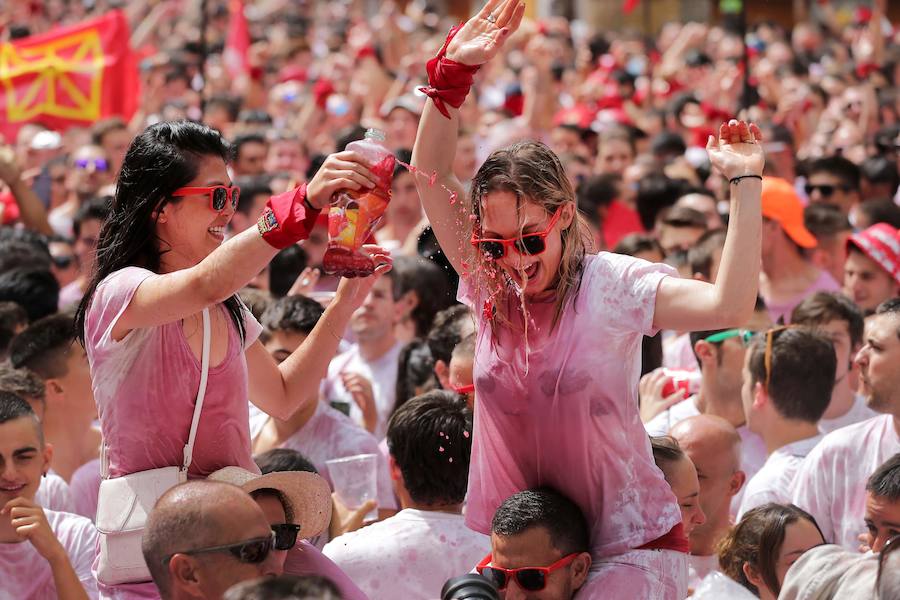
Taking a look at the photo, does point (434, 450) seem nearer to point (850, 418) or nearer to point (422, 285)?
point (850, 418)

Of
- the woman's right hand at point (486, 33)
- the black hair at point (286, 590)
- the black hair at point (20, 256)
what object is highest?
the woman's right hand at point (486, 33)

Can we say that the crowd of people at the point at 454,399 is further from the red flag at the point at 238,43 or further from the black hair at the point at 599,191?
the red flag at the point at 238,43

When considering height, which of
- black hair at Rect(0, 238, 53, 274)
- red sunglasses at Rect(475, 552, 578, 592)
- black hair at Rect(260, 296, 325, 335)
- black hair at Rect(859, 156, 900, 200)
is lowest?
black hair at Rect(859, 156, 900, 200)

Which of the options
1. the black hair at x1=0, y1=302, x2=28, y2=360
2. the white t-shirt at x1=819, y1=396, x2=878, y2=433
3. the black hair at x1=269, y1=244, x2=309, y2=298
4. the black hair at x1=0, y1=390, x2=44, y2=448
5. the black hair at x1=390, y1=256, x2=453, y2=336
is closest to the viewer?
the black hair at x1=0, y1=390, x2=44, y2=448

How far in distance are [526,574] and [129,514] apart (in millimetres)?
973

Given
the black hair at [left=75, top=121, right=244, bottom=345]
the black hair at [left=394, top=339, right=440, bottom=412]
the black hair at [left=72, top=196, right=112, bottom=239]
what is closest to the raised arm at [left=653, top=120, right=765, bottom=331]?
the black hair at [left=75, top=121, right=244, bottom=345]

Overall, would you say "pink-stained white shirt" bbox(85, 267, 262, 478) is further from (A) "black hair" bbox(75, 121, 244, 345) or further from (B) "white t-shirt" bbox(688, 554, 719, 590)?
(B) "white t-shirt" bbox(688, 554, 719, 590)

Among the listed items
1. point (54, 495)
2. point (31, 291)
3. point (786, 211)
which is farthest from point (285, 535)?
point (786, 211)

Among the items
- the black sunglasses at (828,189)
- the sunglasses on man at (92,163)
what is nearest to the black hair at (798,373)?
the black sunglasses at (828,189)

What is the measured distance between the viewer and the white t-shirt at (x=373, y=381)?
646 cm

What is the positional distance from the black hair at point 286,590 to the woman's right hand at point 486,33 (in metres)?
1.55

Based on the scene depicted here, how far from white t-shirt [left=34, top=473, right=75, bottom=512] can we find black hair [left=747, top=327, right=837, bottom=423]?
263 cm

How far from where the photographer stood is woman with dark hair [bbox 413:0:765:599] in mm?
3299

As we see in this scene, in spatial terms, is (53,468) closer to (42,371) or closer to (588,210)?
(42,371)
